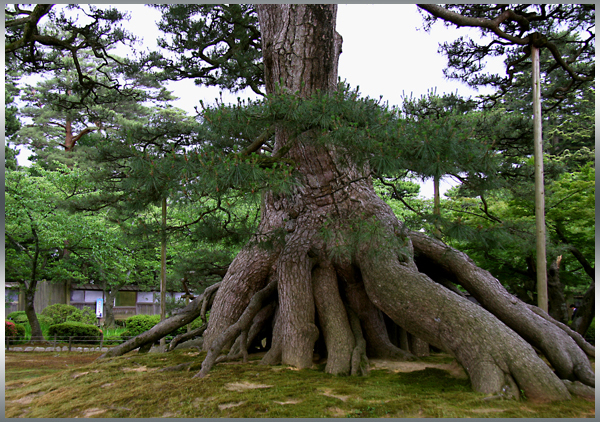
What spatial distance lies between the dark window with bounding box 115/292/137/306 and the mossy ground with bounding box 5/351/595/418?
46.1 feet

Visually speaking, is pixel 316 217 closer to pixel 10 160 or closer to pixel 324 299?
pixel 324 299

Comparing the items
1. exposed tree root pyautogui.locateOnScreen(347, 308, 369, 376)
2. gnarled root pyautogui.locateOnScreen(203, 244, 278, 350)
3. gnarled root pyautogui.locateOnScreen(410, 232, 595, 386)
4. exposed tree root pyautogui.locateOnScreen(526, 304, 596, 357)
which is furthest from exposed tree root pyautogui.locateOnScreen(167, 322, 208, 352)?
exposed tree root pyautogui.locateOnScreen(526, 304, 596, 357)

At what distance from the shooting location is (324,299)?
4.81m

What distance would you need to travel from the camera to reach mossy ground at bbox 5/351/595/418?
3.20 meters

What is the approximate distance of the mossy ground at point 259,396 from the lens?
320 cm

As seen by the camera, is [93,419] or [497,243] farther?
[497,243]

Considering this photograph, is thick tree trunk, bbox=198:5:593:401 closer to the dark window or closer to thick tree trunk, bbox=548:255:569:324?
thick tree trunk, bbox=548:255:569:324

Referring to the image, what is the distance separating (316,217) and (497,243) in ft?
6.76

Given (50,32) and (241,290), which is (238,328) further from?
(50,32)

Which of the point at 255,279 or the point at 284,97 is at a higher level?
the point at 284,97

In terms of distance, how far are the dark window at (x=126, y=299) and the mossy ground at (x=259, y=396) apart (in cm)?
1404

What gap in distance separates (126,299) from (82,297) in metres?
2.05

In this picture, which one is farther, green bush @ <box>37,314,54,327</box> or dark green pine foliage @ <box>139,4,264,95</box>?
green bush @ <box>37,314,54,327</box>

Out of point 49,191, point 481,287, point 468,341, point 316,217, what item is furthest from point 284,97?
point 49,191
